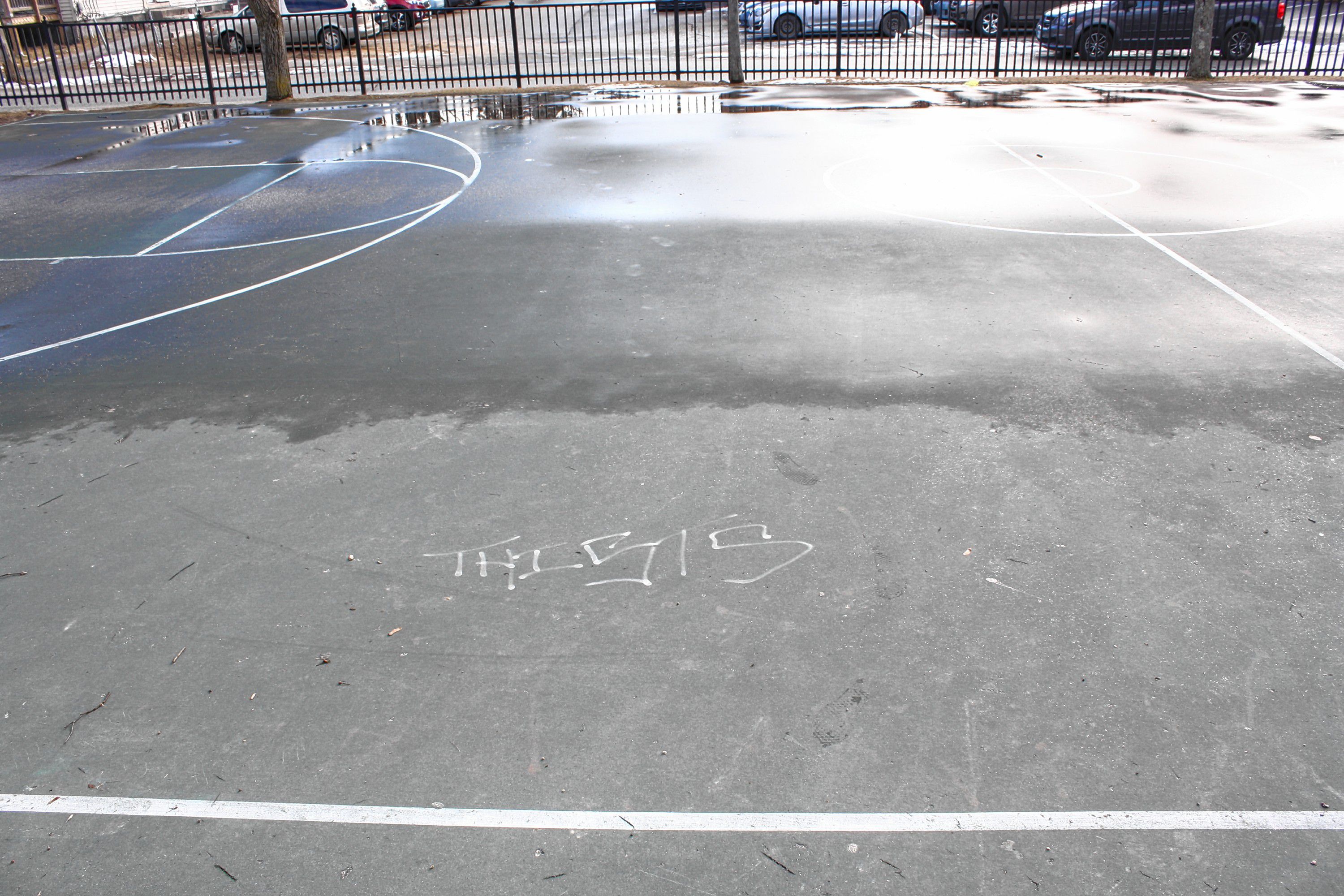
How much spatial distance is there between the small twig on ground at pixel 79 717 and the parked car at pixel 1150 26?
90.6ft

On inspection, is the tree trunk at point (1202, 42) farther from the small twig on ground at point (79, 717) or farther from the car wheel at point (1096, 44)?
the small twig on ground at point (79, 717)

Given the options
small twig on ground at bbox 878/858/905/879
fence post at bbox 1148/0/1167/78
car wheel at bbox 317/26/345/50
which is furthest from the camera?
car wheel at bbox 317/26/345/50

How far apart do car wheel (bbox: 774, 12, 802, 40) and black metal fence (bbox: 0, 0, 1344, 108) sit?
6cm

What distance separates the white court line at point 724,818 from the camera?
3922mm

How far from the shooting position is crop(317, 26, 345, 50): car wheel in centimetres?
3125

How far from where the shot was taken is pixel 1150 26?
25875 mm

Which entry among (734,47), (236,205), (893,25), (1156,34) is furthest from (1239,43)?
(236,205)

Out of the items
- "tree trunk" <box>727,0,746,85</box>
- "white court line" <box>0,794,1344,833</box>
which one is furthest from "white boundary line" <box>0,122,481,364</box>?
"tree trunk" <box>727,0,746,85</box>

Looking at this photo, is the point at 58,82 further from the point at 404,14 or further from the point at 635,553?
the point at 635,553

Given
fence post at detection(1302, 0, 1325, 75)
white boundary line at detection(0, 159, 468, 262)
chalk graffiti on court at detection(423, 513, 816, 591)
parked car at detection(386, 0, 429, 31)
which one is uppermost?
parked car at detection(386, 0, 429, 31)

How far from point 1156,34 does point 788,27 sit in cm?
1200

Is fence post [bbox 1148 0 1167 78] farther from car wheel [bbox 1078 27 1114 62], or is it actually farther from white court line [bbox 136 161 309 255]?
white court line [bbox 136 161 309 255]

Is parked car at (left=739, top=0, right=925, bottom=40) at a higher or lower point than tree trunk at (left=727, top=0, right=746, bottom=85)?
higher

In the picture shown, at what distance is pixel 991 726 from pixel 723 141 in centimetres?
1447
